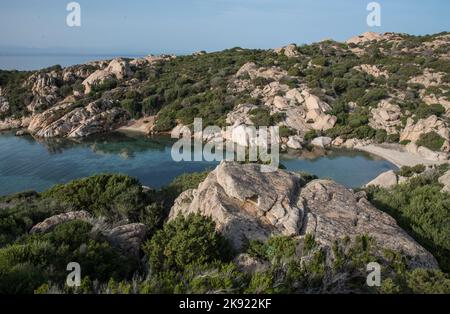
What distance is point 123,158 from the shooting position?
36.8m

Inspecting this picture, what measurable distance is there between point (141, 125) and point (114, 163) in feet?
53.7

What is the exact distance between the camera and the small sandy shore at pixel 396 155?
32.8 meters

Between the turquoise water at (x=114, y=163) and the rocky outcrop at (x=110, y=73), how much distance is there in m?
17.8

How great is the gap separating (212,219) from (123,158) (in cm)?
2758

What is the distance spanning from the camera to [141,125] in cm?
5062

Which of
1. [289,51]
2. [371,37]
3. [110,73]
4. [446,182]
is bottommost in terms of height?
[446,182]

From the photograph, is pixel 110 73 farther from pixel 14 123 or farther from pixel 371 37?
pixel 371 37

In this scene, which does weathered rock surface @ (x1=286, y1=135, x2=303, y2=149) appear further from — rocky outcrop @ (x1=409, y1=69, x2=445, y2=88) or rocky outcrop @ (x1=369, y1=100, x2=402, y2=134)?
rocky outcrop @ (x1=409, y1=69, x2=445, y2=88)

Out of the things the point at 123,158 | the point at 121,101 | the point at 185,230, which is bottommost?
the point at 123,158

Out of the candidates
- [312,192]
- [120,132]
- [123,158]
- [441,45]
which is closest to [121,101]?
[120,132]

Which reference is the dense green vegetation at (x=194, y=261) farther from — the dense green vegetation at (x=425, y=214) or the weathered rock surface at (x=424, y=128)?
the weathered rock surface at (x=424, y=128)

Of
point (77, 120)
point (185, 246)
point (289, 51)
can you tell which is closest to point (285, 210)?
point (185, 246)

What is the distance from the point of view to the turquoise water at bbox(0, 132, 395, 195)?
30109 mm
